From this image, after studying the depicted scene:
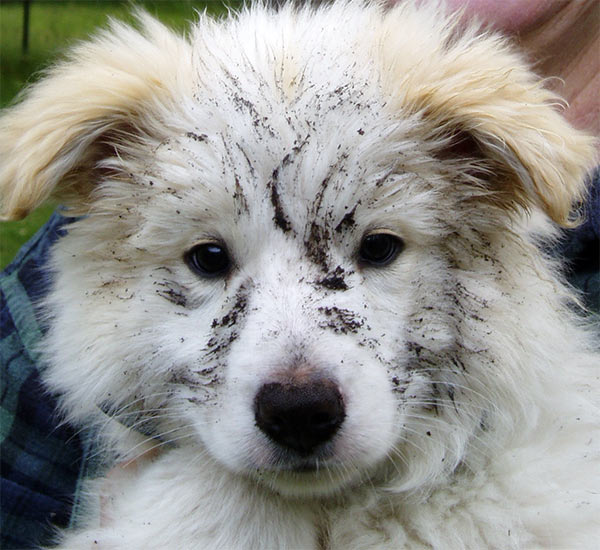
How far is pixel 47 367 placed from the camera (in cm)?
316

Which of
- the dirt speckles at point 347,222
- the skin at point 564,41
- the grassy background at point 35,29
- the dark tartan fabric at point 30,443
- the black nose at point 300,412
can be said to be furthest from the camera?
the grassy background at point 35,29

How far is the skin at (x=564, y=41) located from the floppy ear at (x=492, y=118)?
0.40 m

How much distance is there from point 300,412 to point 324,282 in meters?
0.40

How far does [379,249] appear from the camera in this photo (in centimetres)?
247

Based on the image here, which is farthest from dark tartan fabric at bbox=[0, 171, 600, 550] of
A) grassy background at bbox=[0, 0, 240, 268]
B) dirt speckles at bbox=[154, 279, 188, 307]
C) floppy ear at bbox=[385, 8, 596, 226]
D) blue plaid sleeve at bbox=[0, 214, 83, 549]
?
grassy background at bbox=[0, 0, 240, 268]

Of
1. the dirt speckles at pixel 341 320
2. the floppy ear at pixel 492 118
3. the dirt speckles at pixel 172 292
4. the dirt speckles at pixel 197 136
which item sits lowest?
the dirt speckles at pixel 172 292

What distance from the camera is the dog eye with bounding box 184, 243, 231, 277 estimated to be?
248cm

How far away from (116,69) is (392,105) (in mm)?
921

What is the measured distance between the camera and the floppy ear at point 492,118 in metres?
2.32

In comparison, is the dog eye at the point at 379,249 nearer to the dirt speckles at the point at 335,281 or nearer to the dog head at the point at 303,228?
the dog head at the point at 303,228

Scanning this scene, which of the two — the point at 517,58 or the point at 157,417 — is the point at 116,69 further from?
the point at 517,58

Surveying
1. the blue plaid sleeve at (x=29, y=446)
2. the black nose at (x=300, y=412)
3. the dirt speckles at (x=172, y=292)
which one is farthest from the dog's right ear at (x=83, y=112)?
the black nose at (x=300, y=412)

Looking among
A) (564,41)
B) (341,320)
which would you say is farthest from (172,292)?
(564,41)

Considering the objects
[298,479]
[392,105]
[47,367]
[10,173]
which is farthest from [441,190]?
[47,367]
